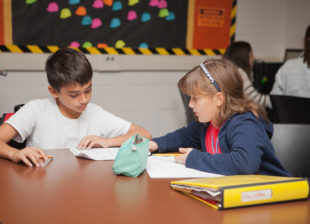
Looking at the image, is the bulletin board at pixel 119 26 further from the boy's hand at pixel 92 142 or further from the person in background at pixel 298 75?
the boy's hand at pixel 92 142

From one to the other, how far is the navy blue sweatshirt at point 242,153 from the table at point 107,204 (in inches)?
7.6

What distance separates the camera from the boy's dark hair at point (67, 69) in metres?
1.64

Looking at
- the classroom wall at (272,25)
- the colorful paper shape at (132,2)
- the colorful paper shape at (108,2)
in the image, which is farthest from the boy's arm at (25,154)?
the classroom wall at (272,25)

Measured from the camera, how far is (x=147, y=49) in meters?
3.26

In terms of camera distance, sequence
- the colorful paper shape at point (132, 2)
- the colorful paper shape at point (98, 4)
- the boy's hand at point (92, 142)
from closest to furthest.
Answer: the boy's hand at point (92, 142) → the colorful paper shape at point (98, 4) → the colorful paper shape at point (132, 2)

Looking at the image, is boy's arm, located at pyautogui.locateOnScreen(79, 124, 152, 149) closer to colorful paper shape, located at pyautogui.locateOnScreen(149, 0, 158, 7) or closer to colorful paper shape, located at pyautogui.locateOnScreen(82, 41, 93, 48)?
colorful paper shape, located at pyautogui.locateOnScreen(82, 41, 93, 48)

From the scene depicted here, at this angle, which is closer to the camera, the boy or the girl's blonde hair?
the girl's blonde hair

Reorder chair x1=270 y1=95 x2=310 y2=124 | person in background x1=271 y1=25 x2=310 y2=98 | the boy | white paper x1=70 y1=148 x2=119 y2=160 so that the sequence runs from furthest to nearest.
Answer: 1. person in background x1=271 y1=25 x2=310 y2=98
2. chair x1=270 y1=95 x2=310 y2=124
3. the boy
4. white paper x1=70 y1=148 x2=119 y2=160

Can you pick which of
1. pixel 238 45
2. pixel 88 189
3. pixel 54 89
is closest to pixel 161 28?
pixel 238 45

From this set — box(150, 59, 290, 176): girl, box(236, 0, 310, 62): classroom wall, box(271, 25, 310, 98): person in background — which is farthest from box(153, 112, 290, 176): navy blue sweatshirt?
box(236, 0, 310, 62): classroom wall

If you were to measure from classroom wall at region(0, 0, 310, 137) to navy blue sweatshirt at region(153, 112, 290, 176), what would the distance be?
1905 mm

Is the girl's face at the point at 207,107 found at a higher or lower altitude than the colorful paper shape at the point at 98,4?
lower

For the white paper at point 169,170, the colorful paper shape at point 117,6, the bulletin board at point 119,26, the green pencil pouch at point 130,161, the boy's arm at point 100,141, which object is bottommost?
the boy's arm at point 100,141

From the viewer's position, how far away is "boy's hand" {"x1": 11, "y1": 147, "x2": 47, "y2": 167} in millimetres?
1257
